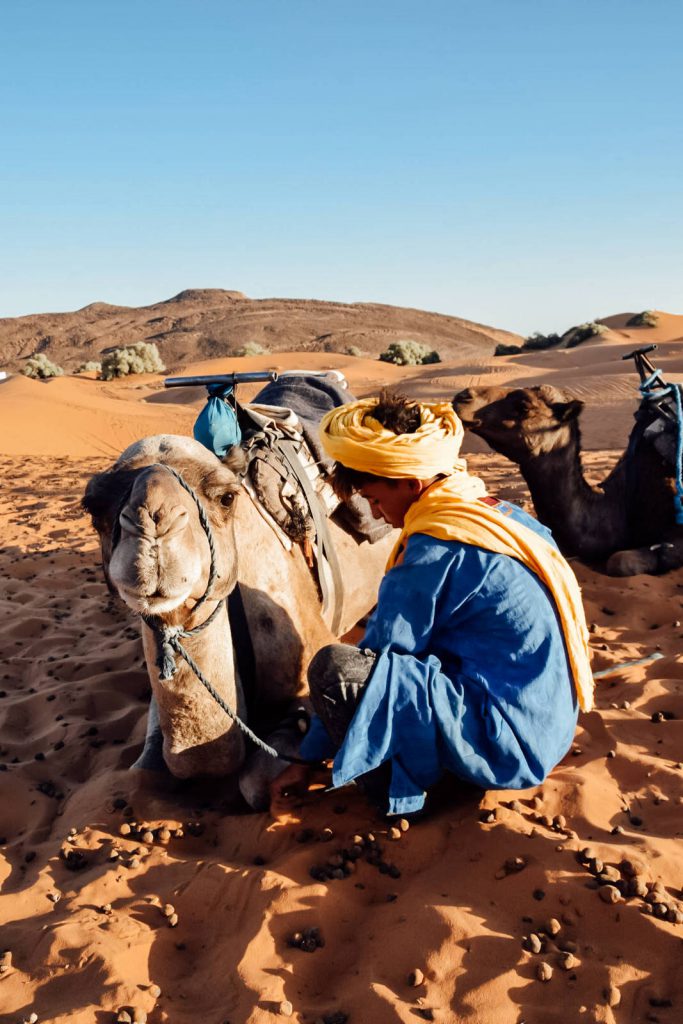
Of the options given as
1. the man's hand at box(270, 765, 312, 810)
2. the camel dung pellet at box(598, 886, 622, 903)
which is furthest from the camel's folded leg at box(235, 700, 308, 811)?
the camel dung pellet at box(598, 886, 622, 903)

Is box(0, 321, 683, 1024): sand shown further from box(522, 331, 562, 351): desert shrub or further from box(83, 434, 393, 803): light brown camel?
box(522, 331, 562, 351): desert shrub

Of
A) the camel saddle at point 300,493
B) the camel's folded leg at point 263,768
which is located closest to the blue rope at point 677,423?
the camel saddle at point 300,493

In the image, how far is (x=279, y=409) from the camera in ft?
14.5

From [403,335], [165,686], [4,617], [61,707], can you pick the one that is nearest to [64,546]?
[4,617]

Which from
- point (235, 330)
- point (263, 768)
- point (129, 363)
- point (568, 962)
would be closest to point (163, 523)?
point (263, 768)

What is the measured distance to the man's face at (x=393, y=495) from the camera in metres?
3.11

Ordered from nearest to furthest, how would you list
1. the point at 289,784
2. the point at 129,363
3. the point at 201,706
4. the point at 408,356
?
the point at 201,706, the point at 289,784, the point at 129,363, the point at 408,356

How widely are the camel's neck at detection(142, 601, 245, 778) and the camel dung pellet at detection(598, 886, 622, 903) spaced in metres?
1.42

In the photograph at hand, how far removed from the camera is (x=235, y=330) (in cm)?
5428

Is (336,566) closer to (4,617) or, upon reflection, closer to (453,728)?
(453,728)

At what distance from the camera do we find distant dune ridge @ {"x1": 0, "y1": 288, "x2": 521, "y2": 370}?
1983 inches

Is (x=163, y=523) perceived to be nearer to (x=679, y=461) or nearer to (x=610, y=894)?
(x=610, y=894)

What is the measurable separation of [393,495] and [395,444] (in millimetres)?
255

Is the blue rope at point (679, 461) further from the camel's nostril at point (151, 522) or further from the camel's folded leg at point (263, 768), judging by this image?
the camel's nostril at point (151, 522)
